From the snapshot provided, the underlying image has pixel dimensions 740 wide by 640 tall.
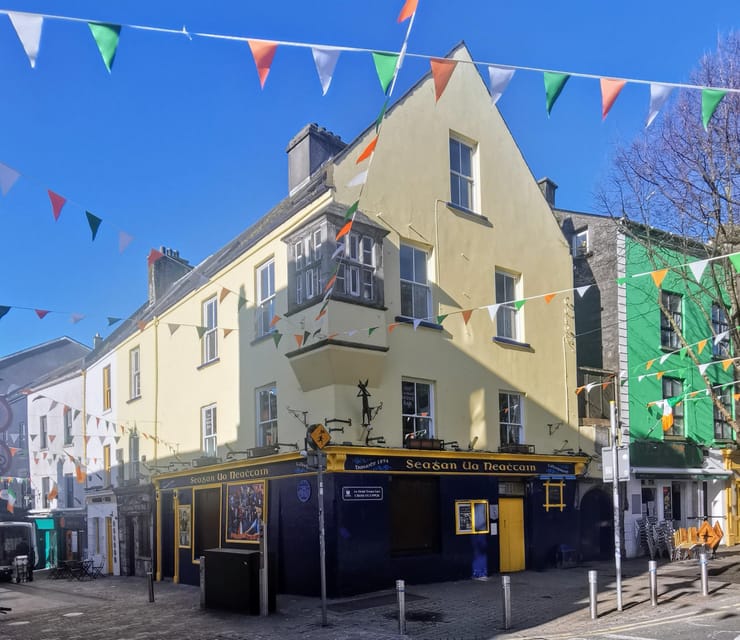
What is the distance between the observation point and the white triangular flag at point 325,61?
7.42 metres

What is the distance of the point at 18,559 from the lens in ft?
85.8

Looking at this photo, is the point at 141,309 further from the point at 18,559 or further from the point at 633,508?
the point at 633,508

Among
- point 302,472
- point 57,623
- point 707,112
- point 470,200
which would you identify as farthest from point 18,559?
point 707,112

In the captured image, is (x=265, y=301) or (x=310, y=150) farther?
(x=310, y=150)

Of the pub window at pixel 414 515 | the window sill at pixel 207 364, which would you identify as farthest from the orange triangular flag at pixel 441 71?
the window sill at pixel 207 364

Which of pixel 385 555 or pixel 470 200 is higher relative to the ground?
pixel 470 200

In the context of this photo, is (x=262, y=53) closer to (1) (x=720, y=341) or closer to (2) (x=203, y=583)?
(2) (x=203, y=583)

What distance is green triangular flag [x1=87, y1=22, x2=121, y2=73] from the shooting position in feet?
21.9

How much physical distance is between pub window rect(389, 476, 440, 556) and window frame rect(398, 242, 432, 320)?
3.62 metres

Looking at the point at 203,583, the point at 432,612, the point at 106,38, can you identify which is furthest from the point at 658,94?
the point at 203,583

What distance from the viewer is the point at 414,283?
674 inches

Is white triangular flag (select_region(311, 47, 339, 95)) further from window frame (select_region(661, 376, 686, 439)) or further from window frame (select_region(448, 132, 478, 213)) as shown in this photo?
window frame (select_region(661, 376, 686, 439))

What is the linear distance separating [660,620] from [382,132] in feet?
36.3

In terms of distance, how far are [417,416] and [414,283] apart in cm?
297
